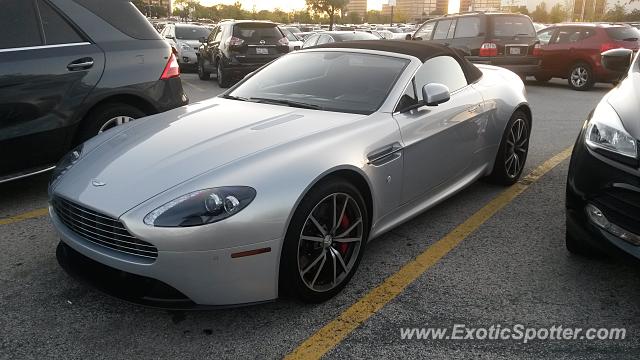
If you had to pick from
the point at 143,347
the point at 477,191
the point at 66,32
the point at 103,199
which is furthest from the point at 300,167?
the point at 66,32

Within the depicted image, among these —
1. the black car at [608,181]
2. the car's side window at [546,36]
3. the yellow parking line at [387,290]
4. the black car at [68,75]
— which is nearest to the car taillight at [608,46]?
the car's side window at [546,36]

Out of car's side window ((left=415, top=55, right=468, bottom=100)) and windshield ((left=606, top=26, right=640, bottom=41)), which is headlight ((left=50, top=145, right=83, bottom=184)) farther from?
windshield ((left=606, top=26, right=640, bottom=41))

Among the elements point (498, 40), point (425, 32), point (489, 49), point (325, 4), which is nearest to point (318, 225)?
point (489, 49)

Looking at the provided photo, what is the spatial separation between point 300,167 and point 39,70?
2671 mm

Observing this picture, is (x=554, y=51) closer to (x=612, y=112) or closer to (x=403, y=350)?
(x=612, y=112)

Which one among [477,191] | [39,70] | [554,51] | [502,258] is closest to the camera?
[502,258]

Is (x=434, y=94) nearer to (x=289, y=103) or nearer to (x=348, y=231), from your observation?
(x=289, y=103)

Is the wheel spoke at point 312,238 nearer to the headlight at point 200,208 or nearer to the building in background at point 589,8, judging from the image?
the headlight at point 200,208

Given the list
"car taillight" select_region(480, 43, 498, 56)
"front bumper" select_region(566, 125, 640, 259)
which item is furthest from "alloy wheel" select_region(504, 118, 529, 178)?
"car taillight" select_region(480, 43, 498, 56)

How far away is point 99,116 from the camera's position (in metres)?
4.55

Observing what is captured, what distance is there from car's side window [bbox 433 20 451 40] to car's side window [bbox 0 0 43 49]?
31.2 ft

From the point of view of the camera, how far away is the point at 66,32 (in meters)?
4.40

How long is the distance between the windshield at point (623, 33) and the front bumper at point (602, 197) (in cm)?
1042

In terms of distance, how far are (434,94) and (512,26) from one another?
9208 millimetres
